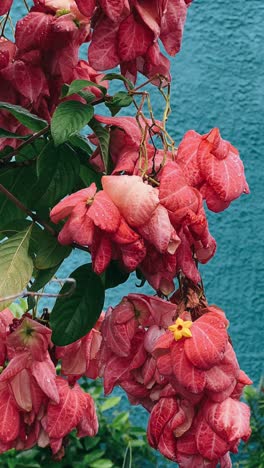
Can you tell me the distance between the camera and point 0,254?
0.95 metres

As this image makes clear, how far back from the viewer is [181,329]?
2.83ft

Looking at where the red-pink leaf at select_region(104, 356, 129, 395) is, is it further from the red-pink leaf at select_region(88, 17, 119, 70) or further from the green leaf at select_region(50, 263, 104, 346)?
the red-pink leaf at select_region(88, 17, 119, 70)

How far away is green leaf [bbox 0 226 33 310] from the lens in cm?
91

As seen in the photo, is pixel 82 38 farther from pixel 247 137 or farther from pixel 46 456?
pixel 247 137

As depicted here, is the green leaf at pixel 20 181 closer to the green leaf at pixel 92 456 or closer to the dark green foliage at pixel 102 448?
the dark green foliage at pixel 102 448

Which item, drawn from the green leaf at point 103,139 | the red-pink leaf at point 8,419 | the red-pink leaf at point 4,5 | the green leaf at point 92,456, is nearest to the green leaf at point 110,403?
the green leaf at point 92,456

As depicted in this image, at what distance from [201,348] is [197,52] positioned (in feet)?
6.86

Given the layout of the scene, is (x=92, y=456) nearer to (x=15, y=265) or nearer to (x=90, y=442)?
(x=90, y=442)

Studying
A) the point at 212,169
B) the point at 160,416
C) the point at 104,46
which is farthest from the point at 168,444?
the point at 104,46

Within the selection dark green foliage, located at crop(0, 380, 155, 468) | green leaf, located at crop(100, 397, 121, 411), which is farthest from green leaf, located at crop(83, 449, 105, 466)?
green leaf, located at crop(100, 397, 121, 411)

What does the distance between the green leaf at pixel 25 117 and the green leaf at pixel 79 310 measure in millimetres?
137

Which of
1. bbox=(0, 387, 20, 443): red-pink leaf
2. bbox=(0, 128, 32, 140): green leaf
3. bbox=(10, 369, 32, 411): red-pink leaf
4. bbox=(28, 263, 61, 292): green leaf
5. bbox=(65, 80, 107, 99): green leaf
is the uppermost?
bbox=(65, 80, 107, 99): green leaf

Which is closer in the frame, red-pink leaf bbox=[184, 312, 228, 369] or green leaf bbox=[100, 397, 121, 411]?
red-pink leaf bbox=[184, 312, 228, 369]

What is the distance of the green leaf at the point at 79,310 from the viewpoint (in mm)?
924
